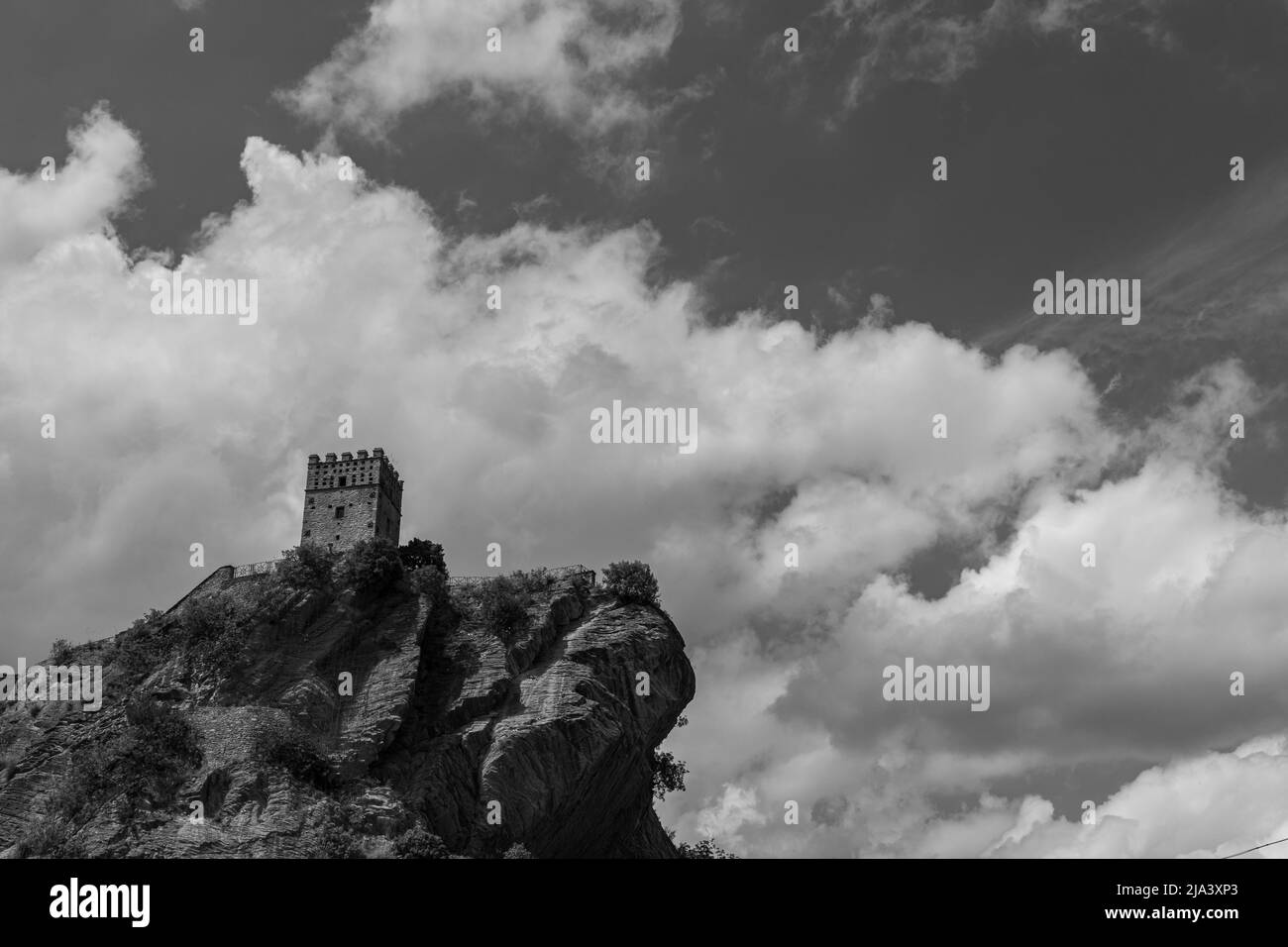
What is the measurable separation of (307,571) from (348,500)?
19.2 meters

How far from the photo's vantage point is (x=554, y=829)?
6544 cm

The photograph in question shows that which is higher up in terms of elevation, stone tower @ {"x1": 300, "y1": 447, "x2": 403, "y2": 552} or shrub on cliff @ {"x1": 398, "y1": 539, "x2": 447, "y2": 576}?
stone tower @ {"x1": 300, "y1": 447, "x2": 403, "y2": 552}

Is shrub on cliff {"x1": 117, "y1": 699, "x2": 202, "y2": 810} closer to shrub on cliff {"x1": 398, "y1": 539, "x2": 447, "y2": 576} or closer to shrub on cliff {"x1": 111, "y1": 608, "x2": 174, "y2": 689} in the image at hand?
shrub on cliff {"x1": 111, "y1": 608, "x2": 174, "y2": 689}

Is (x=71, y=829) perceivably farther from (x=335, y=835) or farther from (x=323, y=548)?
(x=323, y=548)

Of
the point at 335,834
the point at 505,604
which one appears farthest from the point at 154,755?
the point at 505,604

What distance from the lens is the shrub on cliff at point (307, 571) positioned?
70375mm

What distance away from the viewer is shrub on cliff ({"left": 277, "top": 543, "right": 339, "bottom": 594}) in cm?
7038

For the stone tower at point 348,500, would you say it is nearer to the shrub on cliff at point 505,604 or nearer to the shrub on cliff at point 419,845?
the shrub on cliff at point 505,604

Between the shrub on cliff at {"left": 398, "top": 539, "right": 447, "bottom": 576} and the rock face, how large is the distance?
3726mm

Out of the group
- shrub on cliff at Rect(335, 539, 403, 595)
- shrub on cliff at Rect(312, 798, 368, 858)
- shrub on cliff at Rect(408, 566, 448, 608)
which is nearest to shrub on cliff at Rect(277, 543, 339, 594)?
shrub on cliff at Rect(335, 539, 403, 595)

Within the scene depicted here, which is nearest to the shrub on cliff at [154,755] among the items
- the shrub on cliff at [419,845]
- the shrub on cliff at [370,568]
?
the shrub on cliff at [419,845]

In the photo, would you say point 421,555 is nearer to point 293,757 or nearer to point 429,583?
point 429,583
